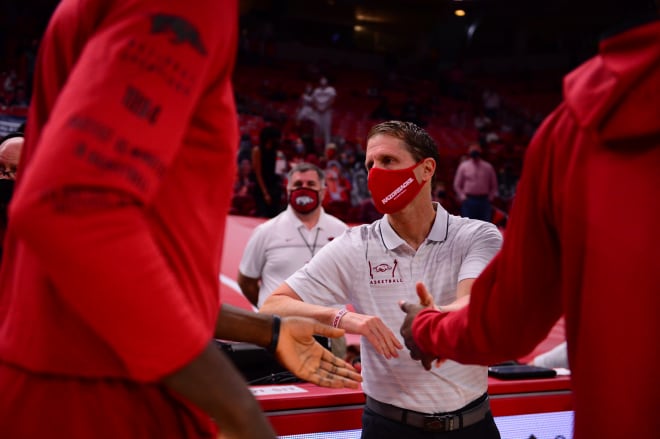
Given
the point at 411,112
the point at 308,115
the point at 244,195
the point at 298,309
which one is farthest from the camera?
the point at 411,112

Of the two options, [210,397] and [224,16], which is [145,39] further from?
[210,397]

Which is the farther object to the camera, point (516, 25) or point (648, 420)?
point (516, 25)

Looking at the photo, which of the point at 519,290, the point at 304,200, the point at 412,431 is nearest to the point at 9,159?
the point at 412,431

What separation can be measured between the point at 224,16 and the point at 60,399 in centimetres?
53

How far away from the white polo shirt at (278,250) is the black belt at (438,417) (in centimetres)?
241

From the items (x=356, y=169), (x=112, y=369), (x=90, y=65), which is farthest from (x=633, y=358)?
(x=356, y=169)

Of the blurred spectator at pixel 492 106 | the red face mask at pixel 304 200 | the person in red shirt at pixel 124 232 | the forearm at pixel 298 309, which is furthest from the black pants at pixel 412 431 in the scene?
the blurred spectator at pixel 492 106

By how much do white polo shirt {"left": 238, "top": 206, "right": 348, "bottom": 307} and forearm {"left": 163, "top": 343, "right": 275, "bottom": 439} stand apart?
3576mm

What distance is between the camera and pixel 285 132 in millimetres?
14516

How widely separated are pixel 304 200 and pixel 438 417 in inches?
109

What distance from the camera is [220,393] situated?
856 millimetres

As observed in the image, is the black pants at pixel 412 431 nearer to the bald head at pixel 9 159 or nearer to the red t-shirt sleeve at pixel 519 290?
the red t-shirt sleeve at pixel 519 290

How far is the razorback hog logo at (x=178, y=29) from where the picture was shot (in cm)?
81

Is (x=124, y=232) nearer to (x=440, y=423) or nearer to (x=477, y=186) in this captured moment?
(x=440, y=423)
